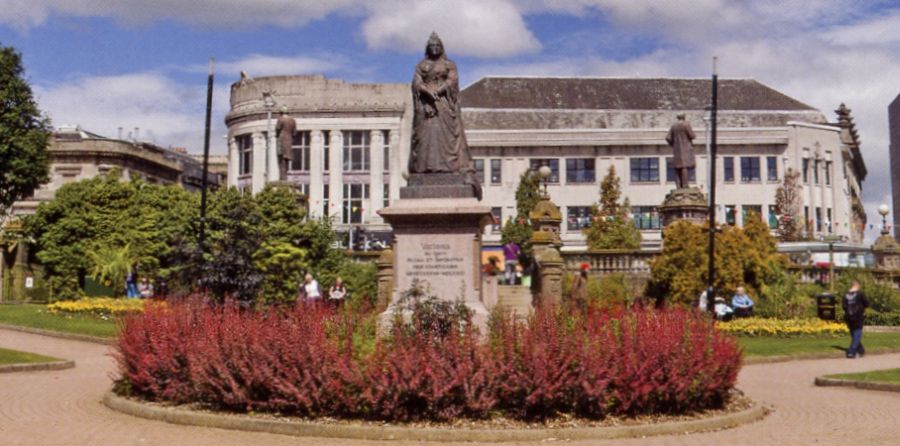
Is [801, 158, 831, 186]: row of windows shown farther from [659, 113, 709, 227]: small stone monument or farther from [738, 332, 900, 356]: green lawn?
[738, 332, 900, 356]: green lawn

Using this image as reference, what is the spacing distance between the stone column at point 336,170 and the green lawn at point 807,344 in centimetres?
5265

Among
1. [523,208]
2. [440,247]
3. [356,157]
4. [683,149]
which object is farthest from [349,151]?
[440,247]

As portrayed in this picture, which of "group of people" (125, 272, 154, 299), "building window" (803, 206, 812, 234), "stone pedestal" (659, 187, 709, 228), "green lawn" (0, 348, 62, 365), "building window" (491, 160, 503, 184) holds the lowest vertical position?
"green lawn" (0, 348, 62, 365)

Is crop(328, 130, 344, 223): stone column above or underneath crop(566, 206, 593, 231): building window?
above

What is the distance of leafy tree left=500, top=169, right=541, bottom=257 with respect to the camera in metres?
60.9

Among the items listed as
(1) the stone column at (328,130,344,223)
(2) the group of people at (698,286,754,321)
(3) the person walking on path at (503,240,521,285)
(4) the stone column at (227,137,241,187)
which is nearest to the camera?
(2) the group of people at (698,286,754,321)

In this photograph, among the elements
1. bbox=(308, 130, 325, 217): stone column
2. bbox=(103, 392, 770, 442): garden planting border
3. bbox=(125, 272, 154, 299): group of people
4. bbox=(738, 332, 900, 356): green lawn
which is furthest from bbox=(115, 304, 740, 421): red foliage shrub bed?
bbox=(308, 130, 325, 217): stone column

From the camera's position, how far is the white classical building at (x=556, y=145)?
73.3 m

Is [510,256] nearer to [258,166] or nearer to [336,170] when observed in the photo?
[336,170]

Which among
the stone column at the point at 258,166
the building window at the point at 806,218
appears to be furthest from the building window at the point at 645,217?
the stone column at the point at 258,166

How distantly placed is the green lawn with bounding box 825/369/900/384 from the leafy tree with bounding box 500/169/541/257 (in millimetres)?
42169

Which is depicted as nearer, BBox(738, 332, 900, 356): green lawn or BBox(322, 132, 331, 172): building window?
BBox(738, 332, 900, 356): green lawn

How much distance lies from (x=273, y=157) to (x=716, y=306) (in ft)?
169

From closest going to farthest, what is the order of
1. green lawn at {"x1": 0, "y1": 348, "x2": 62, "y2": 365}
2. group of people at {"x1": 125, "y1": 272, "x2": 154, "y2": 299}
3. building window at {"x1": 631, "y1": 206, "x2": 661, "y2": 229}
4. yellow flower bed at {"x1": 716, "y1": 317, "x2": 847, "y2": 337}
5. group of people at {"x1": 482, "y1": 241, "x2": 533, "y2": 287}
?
green lawn at {"x1": 0, "y1": 348, "x2": 62, "y2": 365}, yellow flower bed at {"x1": 716, "y1": 317, "x2": 847, "y2": 337}, group of people at {"x1": 125, "y1": 272, "x2": 154, "y2": 299}, group of people at {"x1": 482, "y1": 241, "x2": 533, "y2": 287}, building window at {"x1": 631, "y1": 206, "x2": 661, "y2": 229}
